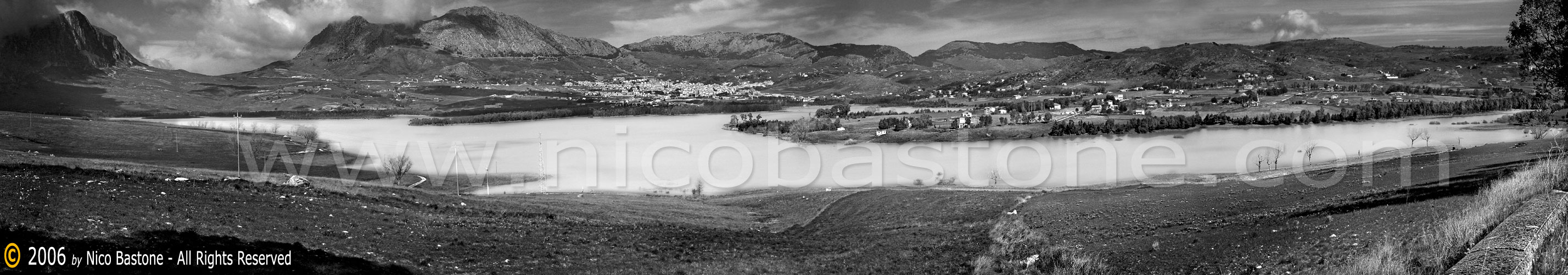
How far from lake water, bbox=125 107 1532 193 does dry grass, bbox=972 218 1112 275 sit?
25.0 m

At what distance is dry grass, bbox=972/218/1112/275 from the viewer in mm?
15078

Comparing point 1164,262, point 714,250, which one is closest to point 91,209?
point 714,250

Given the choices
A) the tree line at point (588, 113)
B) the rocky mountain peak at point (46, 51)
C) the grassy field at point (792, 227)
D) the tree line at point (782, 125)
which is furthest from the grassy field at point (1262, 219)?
the rocky mountain peak at point (46, 51)

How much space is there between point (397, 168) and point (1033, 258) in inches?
2101

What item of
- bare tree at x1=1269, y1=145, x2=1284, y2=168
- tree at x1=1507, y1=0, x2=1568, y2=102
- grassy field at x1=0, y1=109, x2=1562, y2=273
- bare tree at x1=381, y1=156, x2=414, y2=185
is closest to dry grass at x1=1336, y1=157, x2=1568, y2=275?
grassy field at x1=0, y1=109, x2=1562, y2=273

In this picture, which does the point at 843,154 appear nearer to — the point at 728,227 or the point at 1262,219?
the point at 728,227

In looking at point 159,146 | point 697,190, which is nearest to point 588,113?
point 159,146

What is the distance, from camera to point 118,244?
13.5 meters

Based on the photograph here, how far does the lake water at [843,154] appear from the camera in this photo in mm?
56281

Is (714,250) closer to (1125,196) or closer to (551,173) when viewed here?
(1125,196)

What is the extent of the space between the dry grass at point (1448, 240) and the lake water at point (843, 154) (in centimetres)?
2987

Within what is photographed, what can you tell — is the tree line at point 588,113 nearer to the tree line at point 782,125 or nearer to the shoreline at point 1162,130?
the tree line at point 782,125

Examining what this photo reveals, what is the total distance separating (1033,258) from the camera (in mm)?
16578

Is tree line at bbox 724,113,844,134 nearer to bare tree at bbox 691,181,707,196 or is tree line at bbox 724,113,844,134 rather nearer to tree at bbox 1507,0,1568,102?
bare tree at bbox 691,181,707,196
